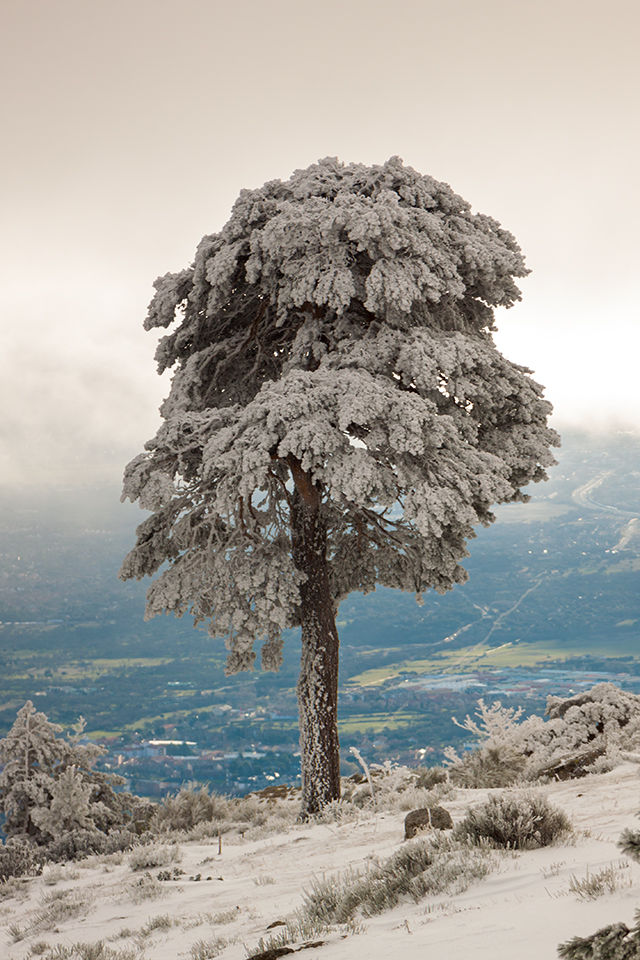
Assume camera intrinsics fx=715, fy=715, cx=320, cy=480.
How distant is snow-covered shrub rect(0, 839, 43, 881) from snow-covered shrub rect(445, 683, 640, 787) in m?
6.77

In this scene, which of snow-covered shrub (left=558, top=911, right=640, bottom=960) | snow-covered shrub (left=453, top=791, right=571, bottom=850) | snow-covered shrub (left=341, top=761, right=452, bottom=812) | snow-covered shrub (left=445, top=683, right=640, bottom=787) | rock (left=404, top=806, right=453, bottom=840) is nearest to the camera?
snow-covered shrub (left=558, top=911, right=640, bottom=960)

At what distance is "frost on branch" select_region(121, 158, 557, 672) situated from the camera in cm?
1083

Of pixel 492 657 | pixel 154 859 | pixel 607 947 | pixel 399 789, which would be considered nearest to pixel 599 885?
pixel 607 947

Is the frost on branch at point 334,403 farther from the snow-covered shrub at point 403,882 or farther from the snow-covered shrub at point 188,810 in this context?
the snow-covered shrub at point 403,882

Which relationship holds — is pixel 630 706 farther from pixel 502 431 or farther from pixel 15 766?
pixel 15 766

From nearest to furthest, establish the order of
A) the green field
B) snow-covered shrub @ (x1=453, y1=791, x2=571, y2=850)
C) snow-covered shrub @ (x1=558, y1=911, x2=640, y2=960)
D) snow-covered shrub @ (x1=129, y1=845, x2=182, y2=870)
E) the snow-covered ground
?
snow-covered shrub @ (x1=558, y1=911, x2=640, y2=960), the snow-covered ground, snow-covered shrub @ (x1=453, y1=791, x2=571, y2=850), snow-covered shrub @ (x1=129, y1=845, x2=182, y2=870), the green field

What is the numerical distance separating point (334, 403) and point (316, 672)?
4.80m

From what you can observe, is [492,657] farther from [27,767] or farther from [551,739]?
[27,767]

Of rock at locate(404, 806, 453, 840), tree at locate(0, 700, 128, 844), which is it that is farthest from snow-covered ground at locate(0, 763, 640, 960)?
tree at locate(0, 700, 128, 844)

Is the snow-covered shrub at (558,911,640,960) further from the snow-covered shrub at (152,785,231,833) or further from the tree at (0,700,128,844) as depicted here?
the tree at (0,700,128,844)

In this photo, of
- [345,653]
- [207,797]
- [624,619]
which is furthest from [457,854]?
[624,619]

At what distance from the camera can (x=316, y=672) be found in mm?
12508

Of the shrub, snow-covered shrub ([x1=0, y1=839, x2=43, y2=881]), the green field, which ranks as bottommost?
the green field

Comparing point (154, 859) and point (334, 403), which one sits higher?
point (334, 403)
